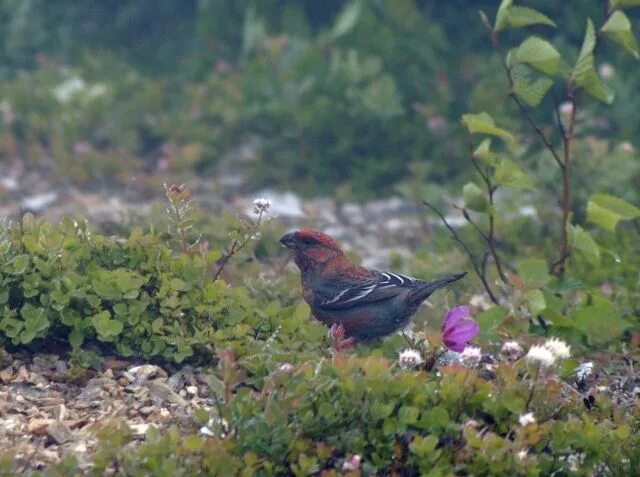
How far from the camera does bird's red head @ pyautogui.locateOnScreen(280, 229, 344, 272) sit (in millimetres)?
5461

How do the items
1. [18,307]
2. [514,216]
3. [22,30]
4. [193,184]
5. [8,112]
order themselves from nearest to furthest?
[18,307] < [514,216] < [193,184] < [8,112] < [22,30]

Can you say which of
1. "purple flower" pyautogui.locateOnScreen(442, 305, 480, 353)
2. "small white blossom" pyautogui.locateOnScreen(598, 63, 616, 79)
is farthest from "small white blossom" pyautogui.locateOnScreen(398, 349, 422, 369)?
"small white blossom" pyautogui.locateOnScreen(598, 63, 616, 79)

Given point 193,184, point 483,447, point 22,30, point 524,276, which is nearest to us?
point 483,447

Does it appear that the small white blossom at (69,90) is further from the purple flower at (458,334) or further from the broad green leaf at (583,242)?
the purple flower at (458,334)

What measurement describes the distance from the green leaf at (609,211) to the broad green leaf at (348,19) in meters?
3.64

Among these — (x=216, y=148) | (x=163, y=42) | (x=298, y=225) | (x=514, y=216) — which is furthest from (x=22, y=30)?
(x=514, y=216)

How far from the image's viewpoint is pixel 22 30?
388 inches

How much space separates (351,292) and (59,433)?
1.78 meters

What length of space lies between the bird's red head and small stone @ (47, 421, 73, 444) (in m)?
1.71

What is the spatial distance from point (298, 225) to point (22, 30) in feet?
12.3

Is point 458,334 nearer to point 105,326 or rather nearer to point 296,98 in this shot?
point 105,326

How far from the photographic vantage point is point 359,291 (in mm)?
5438

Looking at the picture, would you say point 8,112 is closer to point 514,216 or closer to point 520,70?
point 514,216

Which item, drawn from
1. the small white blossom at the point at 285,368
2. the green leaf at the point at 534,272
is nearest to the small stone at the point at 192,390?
the small white blossom at the point at 285,368
